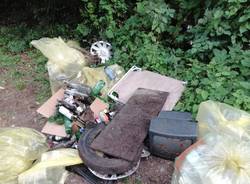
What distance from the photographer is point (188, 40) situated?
385 centimetres

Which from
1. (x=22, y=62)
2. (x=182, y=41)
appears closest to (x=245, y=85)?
(x=182, y=41)

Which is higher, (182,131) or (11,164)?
(182,131)

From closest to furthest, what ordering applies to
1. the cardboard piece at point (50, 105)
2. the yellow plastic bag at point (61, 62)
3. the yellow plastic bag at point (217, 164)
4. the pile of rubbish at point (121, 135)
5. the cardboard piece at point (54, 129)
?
the yellow plastic bag at point (217, 164)
the pile of rubbish at point (121, 135)
the cardboard piece at point (54, 129)
the cardboard piece at point (50, 105)
the yellow plastic bag at point (61, 62)

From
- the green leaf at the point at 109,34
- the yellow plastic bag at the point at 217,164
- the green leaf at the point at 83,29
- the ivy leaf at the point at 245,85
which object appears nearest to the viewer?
the yellow plastic bag at the point at 217,164

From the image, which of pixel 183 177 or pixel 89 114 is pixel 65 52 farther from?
pixel 183 177

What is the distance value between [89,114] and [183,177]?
1.20m

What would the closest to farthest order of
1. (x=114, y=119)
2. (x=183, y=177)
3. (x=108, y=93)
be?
(x=183, y=177)
(x=114, y=119)
(x=108, y=93)

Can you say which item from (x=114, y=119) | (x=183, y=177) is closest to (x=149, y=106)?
(x=114, y=119)

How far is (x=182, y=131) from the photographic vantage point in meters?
2.59

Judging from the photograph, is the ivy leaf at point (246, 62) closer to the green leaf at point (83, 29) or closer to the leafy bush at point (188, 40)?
the leafy bush at point (188, 40)

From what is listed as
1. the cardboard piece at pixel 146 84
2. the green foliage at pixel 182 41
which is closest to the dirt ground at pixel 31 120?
the green foliage at pixel 182 41

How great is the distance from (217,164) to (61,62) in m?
2.13

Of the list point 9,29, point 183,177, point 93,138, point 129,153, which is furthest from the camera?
point 9,29

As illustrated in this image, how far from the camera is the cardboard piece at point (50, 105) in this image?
10.8 ft
